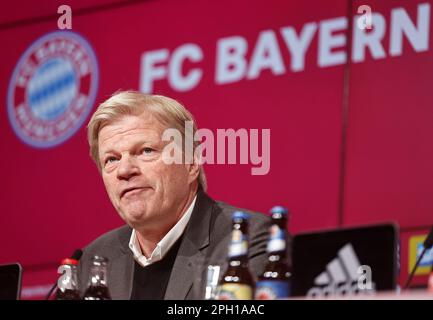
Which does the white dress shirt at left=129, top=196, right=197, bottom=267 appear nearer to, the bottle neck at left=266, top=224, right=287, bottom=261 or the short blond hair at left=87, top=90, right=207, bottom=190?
the short blond hair at left=87, top=90, right=207, bottom=190

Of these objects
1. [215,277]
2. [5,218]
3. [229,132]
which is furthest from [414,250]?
[5,218]

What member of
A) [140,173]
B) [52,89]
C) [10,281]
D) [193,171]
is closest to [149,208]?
[140,173]

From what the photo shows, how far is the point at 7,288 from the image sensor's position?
1.82 meters

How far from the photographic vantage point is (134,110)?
98.2 inches

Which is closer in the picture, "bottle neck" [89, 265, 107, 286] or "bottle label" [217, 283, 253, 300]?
"bottle label" [217, 283, 253, 300]

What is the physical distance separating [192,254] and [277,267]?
2.33 ft

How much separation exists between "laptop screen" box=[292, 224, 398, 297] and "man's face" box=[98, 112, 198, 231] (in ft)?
3.17

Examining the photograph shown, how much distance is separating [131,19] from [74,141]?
535 millimetres

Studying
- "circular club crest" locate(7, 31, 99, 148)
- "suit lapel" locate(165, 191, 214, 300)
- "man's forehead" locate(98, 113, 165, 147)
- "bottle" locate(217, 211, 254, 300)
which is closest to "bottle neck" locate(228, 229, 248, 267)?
"bottle" locate(217, 211, 254, 300)

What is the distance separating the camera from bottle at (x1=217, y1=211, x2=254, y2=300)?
148cm

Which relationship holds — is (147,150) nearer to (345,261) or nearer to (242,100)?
(242,100)

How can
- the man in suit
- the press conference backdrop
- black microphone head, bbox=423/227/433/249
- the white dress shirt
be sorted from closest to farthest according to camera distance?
black microphone head, bbox=423/227/433/249 → the man in suit → the white dress shirt → the press conference backdrop

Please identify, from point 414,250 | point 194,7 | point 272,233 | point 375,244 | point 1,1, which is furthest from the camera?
point 1,1

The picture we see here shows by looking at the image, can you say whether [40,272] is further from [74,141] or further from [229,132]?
[229,132]
